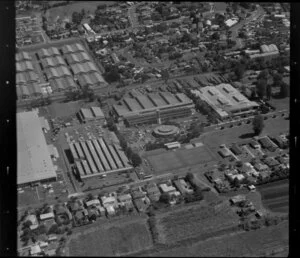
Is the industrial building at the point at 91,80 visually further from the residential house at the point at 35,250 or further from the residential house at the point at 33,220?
the residential house at the point at 35,250

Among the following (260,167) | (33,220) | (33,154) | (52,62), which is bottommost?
(260,167)

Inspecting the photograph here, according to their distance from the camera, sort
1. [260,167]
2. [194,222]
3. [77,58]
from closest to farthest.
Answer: [194,222]
[260,167]
[77,58]

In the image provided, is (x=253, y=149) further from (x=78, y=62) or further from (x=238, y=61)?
(x=78, y=62)

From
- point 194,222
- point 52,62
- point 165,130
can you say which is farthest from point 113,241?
point 52,62

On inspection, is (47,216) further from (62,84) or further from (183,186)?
(62,84)

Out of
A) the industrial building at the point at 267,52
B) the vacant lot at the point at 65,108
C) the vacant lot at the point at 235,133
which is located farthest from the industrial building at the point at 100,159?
A: the industrial building at the point at 267,52

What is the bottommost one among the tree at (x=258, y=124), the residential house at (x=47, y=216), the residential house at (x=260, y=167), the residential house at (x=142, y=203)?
the residential house at (x=260, y=167)

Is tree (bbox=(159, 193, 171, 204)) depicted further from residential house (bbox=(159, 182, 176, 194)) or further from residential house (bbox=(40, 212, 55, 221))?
residential house (bbox=(40, 212, 55, 221))
